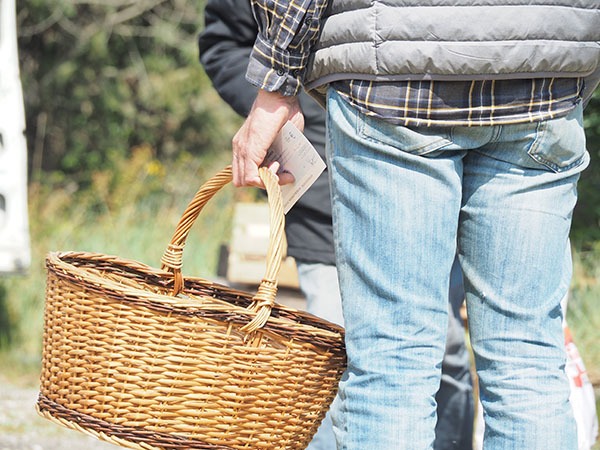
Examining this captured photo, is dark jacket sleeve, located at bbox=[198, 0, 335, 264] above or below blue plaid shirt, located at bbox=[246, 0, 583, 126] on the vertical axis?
below

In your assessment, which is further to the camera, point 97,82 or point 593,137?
point 97,82

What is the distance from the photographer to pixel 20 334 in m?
5.02

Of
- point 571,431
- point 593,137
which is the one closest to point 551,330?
point 571,431

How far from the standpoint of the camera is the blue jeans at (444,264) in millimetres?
1717

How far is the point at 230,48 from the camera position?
3.01 m

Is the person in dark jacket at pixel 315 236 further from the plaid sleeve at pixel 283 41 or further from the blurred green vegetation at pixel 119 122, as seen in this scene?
the blurred green vegetation at pixel 119 122

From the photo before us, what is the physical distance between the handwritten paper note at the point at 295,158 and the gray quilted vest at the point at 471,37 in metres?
0.37

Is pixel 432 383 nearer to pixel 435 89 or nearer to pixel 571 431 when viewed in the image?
pixel 571 431

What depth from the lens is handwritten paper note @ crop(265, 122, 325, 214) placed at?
6.69 feet

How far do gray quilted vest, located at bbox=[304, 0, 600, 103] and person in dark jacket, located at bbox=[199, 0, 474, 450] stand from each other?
1148 mm

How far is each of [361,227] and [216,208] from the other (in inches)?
225

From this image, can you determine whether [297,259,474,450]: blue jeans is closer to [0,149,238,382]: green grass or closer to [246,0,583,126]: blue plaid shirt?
[246,0,583,126]: blue plaid shirt

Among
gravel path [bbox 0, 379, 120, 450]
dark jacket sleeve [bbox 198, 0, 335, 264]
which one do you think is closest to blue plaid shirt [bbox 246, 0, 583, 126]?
dark jacket sleeve [bbox 198, 0, 335, 264]

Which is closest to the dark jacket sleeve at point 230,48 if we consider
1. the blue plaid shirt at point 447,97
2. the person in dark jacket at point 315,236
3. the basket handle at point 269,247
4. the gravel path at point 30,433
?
the person in dark jacket at point 315,236
